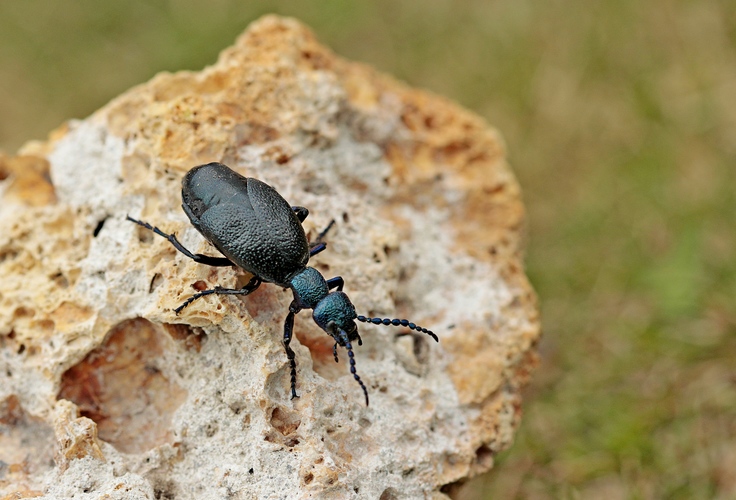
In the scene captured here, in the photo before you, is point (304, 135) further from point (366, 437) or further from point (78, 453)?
point (78, 453)

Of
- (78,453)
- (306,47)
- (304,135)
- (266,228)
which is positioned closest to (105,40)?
(306,47)

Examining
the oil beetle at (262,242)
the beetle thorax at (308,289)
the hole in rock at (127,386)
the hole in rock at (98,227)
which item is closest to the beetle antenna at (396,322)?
the oil beetle at (262,242)

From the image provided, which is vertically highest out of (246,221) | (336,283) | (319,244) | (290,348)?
(246,221)

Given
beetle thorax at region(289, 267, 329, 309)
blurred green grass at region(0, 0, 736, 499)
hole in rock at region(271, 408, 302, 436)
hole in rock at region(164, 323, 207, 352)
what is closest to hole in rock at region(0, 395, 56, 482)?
hole in rock at region(164, 323, 207, 352)

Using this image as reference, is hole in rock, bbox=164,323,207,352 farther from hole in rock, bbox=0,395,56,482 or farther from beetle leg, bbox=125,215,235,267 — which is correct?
hole in rock, bbox=0,395,56,482

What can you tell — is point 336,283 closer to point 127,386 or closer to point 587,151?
point 127,386

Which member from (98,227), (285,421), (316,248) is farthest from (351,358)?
(98,227)
